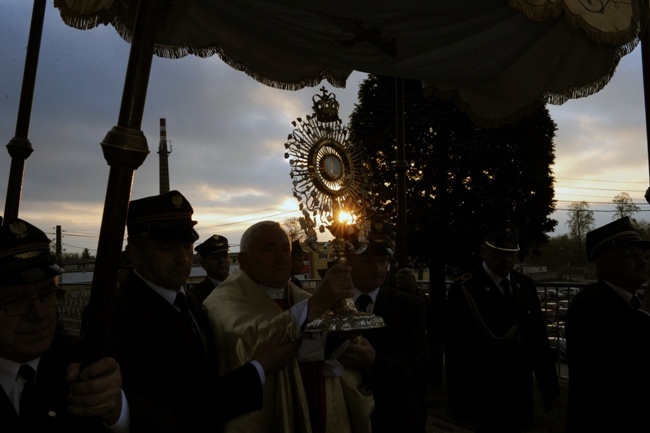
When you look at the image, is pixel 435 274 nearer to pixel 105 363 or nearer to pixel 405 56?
pixel 405 56

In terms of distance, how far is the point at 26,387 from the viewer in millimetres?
1705

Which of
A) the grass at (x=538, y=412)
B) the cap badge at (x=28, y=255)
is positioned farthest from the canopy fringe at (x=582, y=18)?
the grass at (x=538, y=412)

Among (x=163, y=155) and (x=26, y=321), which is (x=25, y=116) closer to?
(x=26, y=321)

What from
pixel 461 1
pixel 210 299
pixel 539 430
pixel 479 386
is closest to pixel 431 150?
pixel 539 430

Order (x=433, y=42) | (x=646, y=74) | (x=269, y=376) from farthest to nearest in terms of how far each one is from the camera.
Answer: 1. (x=433, y=42)
2. (x=646, y=74)
3. (x=269, y=376)

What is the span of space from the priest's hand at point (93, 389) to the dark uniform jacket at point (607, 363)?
8.56 feet

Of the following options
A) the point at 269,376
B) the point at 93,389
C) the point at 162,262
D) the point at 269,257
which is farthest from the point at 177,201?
the point at 93,389

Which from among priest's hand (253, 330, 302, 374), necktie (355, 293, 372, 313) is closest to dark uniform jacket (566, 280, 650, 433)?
necktie (355, 293, 372, 313)

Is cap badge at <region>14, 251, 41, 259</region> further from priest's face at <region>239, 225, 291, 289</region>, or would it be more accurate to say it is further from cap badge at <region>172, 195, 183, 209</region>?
priest's face at <region>239, 225, 291, 289</region>

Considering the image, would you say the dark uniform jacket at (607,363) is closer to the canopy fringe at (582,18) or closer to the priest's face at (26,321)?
the canopy fringe at (582,18)

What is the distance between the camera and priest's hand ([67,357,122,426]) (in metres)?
1.33

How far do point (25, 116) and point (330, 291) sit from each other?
1982 millimetres

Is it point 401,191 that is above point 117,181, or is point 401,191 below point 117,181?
above

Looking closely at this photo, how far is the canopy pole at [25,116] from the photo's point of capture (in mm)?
2717
